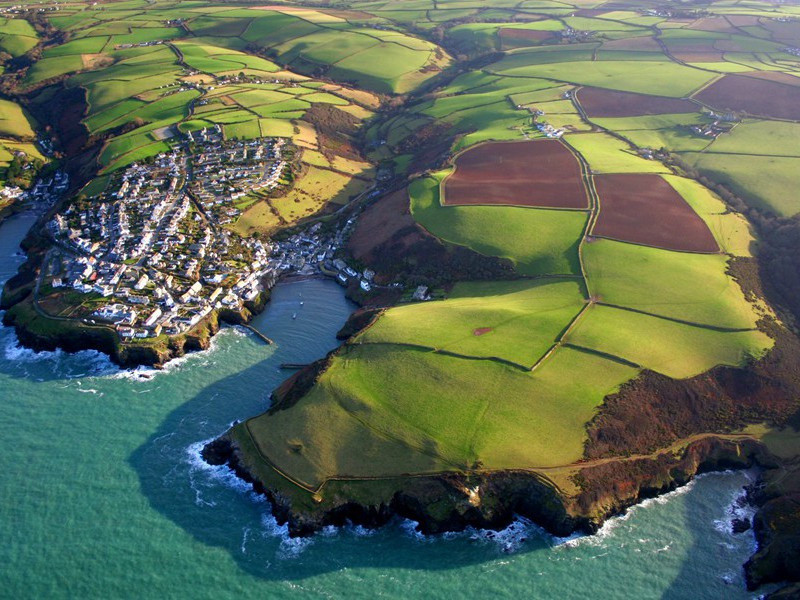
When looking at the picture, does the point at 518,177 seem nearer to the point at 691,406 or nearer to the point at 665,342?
the point at 665,342

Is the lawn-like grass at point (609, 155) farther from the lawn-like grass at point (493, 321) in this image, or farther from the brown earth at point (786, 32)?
the brown earth at point (786, 32)

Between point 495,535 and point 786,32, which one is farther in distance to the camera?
point 786,32

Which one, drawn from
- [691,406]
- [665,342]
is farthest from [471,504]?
[665,342]

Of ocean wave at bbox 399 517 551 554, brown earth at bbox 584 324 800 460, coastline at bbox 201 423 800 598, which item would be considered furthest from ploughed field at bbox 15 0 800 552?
ocean wave at bbox 399 517 551 554

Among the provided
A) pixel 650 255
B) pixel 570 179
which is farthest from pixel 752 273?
pixel 570 179

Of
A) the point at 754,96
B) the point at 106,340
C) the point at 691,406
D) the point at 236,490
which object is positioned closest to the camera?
the point at 236,490

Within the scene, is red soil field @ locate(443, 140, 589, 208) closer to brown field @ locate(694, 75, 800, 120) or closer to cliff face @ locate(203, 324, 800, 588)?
cliff face @ locate(203, 324, 800, 588)
